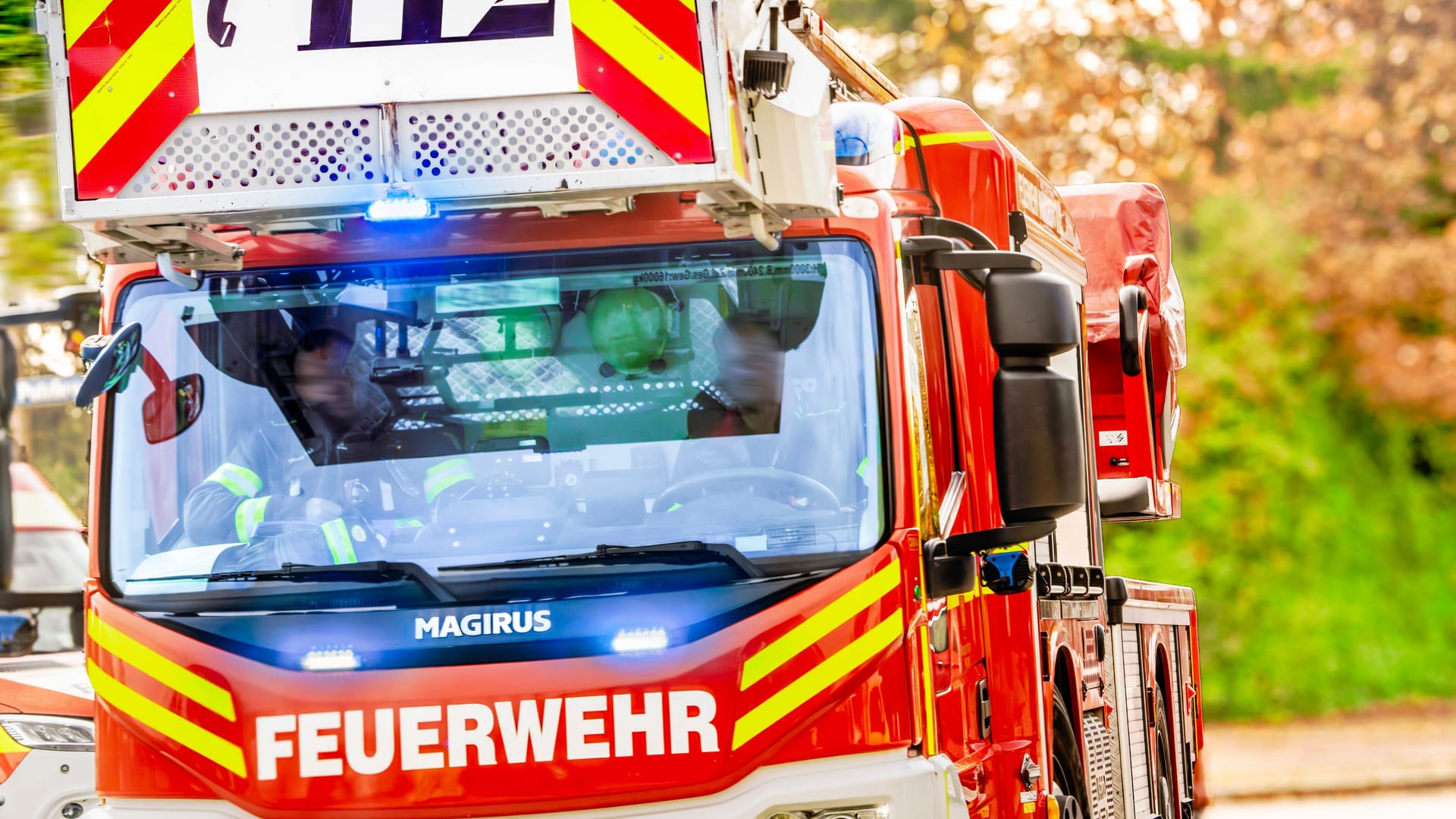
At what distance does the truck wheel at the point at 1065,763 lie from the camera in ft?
19.5

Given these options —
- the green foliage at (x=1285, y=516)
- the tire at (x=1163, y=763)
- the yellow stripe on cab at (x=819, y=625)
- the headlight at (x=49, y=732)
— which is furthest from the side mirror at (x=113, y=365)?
the green foliage at (x=1285, y=516)

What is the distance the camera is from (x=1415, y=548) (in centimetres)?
2336

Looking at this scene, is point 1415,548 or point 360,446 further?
point 1415,548

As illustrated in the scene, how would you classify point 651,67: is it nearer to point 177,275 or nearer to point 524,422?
point 524,422

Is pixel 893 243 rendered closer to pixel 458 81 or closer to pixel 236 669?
pixel 458 81

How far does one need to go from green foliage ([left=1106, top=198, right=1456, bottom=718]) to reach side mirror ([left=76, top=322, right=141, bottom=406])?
54.8ft

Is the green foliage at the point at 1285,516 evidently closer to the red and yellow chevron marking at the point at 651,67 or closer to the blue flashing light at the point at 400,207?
the red and yellow chevron marking at the point at 651,67

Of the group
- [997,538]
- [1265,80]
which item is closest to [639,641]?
[997,538]

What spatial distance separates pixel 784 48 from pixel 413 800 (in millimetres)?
1889

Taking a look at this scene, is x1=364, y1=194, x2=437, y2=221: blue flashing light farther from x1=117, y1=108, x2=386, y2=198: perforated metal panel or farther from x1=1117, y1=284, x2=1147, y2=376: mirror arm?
x1=1117, y1=284, x2=1147, y2=376: mirror arm

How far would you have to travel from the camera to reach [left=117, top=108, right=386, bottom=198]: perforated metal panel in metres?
4.35

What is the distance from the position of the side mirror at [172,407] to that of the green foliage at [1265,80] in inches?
764

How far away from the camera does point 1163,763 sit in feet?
26.7

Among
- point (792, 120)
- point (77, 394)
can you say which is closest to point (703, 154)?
point (792, 120)
